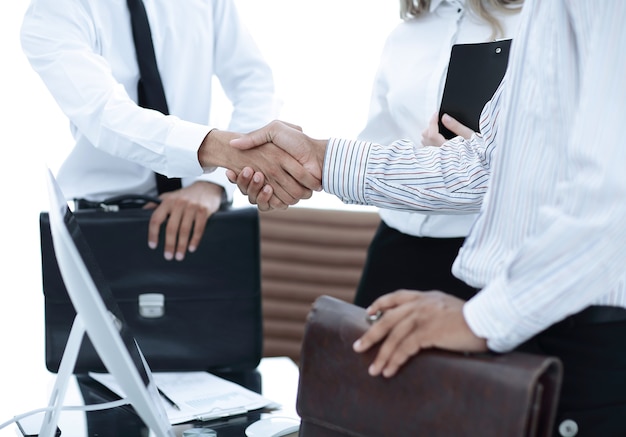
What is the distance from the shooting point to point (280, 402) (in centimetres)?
141

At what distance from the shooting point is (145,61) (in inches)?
66.6

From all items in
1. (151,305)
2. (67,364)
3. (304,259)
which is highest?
(67,364)

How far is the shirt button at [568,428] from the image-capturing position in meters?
0.94

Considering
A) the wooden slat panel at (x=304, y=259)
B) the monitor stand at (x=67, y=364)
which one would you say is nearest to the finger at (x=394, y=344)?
the monitor stand at (x=67, y=364)

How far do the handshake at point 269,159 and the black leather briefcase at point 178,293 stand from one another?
71mm

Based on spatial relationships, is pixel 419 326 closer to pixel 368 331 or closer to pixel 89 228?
pixel 368 331

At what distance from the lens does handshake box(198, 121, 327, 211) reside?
153cm

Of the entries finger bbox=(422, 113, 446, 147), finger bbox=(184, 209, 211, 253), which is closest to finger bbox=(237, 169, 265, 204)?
finger bbox=(184, 209, 211, 253)

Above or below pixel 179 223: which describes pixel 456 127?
above

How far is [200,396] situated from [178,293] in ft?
0.87

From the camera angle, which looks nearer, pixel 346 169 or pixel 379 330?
pixel 379 330

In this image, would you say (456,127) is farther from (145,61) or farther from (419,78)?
(145,61)

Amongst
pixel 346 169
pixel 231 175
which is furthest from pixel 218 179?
pixel 346 169

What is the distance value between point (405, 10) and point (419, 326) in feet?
4.03
